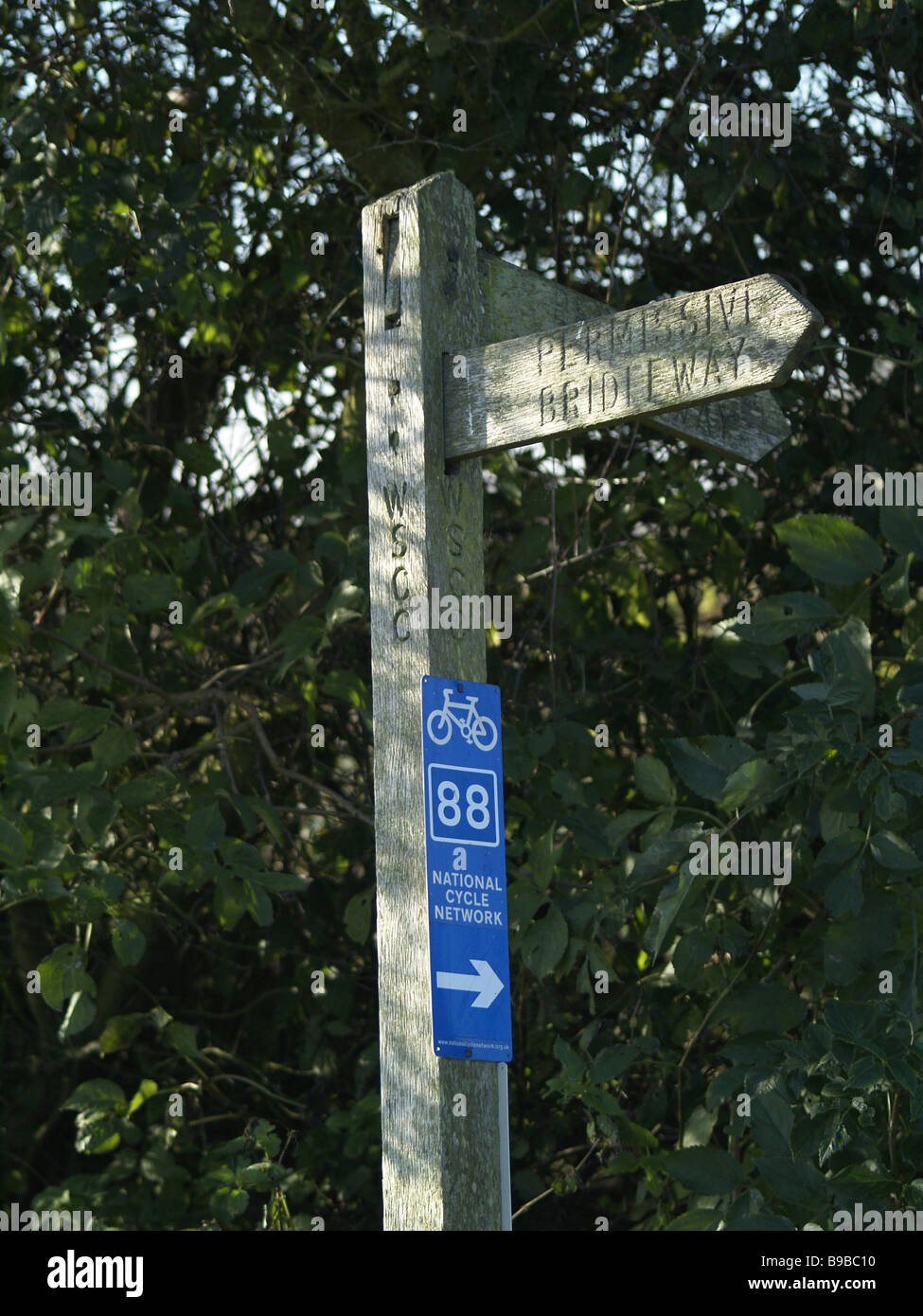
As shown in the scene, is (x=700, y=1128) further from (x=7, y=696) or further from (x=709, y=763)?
(x=7, y=696)

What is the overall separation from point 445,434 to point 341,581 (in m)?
1.45

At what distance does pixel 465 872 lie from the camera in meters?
2.35

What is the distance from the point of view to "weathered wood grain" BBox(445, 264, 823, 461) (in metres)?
2.15

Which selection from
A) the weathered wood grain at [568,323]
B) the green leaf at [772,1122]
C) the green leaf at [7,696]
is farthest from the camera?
the green leaf at [7,696]

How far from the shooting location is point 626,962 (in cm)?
445

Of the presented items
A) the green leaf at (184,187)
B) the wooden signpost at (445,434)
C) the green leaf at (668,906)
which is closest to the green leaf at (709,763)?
the green leaf at (668,906)

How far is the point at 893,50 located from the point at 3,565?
8.14 ft

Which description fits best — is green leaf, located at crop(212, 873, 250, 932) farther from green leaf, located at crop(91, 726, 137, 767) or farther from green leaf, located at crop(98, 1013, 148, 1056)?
green leaf, located at crop(98, 1013, 148, 1056)

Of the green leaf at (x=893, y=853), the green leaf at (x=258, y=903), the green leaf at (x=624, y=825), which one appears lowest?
the green leaf at (x=258, y=903)

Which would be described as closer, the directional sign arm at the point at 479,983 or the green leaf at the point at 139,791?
the directional sign arm at the point at 479,983

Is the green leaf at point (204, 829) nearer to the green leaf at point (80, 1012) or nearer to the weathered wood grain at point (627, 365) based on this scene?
the green leaf at point (80, 1012)

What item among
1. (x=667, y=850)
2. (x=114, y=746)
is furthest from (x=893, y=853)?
(x=114, y=746)

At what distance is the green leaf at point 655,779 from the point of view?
3484 mm
